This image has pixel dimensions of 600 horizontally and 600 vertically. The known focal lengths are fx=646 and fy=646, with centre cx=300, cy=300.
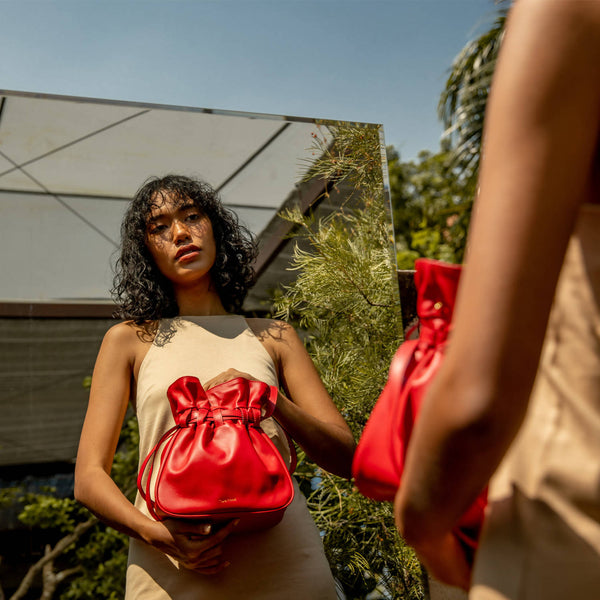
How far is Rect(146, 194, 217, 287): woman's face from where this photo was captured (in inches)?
96.7

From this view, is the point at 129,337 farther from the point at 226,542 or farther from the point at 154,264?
the point at 226,542

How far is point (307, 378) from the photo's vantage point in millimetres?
2371

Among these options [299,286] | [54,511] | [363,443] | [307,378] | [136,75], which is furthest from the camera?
[136,75]

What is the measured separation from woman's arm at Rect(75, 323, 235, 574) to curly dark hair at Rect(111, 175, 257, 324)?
0.16 meters

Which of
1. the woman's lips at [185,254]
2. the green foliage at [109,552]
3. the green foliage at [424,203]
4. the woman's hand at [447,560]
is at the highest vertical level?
the green foliage at [424,203]

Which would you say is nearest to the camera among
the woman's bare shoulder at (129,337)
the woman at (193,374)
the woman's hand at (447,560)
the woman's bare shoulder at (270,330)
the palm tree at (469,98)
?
the woman's hand at (447,560)

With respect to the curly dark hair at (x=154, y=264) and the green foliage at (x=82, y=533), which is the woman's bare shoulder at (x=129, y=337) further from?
the green foliage at (x=82, y=533)

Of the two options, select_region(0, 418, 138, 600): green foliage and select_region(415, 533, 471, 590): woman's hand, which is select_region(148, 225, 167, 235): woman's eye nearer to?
select_region(0, 418, 138, 600): green foliage

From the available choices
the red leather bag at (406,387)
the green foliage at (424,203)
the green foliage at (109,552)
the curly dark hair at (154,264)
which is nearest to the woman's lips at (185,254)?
the curly dark hair at (154,264)

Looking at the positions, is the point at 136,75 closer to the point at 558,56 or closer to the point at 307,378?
the point at 307,378

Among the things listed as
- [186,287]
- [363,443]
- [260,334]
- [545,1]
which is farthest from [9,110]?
[545,1]

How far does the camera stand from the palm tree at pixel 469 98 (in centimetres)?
796

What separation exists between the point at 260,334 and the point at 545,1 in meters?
1.95

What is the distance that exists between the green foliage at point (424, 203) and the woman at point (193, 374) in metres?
8.47
